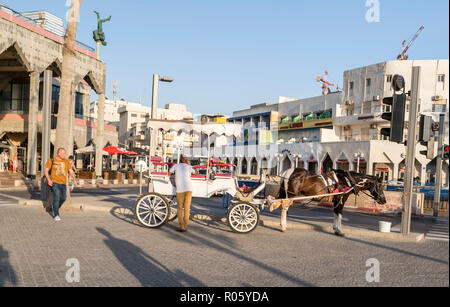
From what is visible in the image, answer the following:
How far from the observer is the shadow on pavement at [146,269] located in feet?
18.4

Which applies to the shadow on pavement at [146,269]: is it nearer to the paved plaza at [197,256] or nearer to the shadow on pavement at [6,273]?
the paved plaza at [197,256]

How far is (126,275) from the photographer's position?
5.86 m

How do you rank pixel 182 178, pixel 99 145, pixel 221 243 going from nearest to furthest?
pixel 221 243, pixel 182 178, pixel 99 145

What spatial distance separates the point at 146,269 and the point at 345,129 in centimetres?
5191

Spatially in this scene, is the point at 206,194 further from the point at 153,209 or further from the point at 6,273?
the point at 6,273

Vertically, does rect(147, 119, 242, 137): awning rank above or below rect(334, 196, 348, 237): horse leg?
above

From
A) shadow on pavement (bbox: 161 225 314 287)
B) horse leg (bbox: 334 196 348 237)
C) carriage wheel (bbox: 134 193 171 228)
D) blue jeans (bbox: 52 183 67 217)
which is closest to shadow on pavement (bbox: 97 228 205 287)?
shadow on pavement (bbox: 161 225 314 287)

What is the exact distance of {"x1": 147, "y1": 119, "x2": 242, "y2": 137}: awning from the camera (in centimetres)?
1133

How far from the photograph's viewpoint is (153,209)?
1037 centimetres

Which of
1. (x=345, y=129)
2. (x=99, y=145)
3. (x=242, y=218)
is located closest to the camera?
(x=242, y=218)

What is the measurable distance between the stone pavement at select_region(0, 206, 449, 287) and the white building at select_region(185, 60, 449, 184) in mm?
30608

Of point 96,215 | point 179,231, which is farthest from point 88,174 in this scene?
point 179,231

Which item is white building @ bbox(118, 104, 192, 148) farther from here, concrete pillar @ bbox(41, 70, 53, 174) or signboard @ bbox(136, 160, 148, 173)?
concrete pillar @ bbox(41, 70, 53, 174)

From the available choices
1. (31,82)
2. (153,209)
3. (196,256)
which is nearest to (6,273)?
(196,256)
